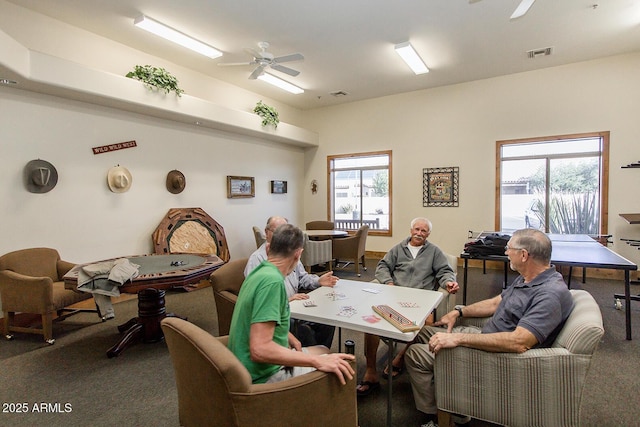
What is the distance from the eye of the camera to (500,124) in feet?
20.2

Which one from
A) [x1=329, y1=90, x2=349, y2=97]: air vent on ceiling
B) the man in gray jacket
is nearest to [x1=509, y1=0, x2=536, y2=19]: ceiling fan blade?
the man in gray jacket

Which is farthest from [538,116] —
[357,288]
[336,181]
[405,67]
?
[357,288]

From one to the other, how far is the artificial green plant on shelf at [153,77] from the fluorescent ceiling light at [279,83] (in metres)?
1.46

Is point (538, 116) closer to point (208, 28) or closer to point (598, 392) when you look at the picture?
point (598, 392)

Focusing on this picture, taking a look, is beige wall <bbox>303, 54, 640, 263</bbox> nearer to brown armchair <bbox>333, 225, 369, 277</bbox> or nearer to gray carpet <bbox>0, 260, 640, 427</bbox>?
brown armchair <bbox>333, 225, 369, 277</bbox>

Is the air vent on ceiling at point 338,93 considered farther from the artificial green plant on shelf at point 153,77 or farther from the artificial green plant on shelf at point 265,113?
the artificial green plant on shelf at point 153,77

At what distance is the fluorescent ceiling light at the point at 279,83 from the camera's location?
5.68 meters

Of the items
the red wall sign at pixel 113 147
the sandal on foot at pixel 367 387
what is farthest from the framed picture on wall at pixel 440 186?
the red wall sign at pixel 113 147

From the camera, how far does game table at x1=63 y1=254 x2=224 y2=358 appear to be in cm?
280

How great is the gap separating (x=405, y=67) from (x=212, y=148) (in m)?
3.71

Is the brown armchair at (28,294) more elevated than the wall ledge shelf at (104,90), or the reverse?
the wall ledge shelf at (104,90)

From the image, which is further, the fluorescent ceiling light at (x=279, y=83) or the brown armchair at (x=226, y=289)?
the fluorescent ceiling light at (x=279, y=83)

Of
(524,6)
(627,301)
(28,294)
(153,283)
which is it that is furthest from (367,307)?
(28,294)

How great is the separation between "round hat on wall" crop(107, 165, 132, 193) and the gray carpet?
181cm
